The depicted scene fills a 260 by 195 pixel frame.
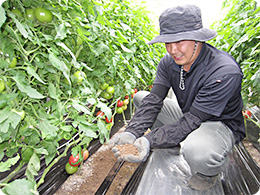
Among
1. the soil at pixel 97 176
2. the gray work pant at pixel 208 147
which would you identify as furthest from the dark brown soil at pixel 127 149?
the gray work pant at pixel 208 147

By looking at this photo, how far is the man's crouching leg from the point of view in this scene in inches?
40.5

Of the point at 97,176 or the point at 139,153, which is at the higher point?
the point at 139,153

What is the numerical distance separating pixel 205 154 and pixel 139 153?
380 millimetres

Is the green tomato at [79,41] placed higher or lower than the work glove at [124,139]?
higher

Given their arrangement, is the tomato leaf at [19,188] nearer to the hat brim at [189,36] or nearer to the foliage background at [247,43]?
the hat brim at [189,36]

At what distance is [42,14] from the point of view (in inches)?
27.7

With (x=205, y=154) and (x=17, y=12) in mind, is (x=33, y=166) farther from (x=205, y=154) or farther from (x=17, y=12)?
(x=205, y=154)

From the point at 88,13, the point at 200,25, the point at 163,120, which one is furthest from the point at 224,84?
the point at 88,13

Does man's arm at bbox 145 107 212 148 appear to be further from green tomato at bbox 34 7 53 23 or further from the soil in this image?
green tomato at bbox 34 7 53 23

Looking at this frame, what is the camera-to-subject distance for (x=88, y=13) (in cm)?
93

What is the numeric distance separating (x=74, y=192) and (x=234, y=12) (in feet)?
7.88

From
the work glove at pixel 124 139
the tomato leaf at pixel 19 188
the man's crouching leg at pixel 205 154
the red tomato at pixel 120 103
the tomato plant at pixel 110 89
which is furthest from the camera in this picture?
the red tomato at pixel 120 103

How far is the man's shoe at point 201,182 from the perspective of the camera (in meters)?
0.99

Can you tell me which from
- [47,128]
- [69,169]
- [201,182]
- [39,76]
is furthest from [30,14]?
[201,182]
